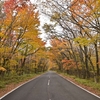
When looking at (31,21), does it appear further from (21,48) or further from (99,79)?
(99,79)

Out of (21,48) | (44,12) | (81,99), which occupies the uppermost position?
(44,12)

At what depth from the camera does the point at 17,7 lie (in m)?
14.4

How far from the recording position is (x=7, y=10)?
14461 millimetres

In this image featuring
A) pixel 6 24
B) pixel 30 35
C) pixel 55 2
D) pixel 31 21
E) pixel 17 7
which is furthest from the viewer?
pixel 30 35

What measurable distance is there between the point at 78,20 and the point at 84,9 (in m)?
1.45

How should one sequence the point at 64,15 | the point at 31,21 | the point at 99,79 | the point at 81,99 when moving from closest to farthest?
the point at 81,99 < the point at 64,15 < the point at 31,21 < the point at 99,79

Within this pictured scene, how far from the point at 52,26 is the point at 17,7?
18.3ft

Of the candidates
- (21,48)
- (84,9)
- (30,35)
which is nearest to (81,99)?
(84,9)

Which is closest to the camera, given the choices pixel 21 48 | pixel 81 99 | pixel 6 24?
pixel 81 99

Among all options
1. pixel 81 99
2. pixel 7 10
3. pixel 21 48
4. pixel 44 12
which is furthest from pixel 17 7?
pixel 21 48

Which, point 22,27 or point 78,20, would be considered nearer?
point 78,20

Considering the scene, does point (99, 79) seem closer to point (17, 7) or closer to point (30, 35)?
point (30, 35)

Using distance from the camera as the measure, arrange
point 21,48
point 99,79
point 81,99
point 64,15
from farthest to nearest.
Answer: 1. point 21,48
2. point 99,79
3. point 64,15
4. point 81,99

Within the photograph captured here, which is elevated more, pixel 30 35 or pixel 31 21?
pixel 31 21
